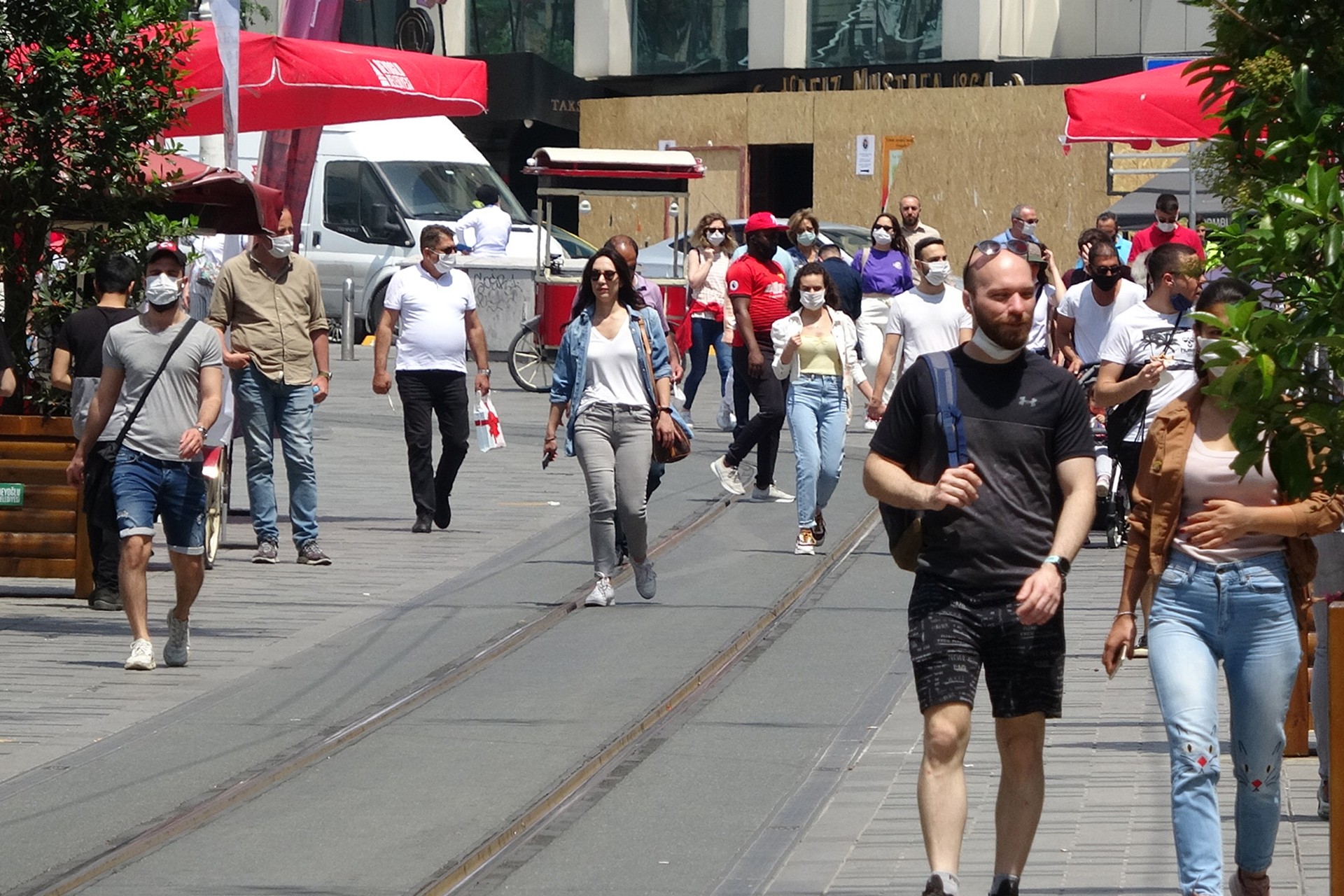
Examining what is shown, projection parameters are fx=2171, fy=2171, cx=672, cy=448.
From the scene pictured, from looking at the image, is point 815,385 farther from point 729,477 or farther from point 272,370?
point 272,370

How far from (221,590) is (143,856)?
524 cm

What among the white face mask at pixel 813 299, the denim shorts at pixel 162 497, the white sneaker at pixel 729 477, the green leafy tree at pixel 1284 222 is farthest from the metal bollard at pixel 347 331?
the green leafy tree at pixel 1284 222

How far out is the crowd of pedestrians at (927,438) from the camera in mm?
5484

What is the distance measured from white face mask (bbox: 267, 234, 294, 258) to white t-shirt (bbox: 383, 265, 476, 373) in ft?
4.63

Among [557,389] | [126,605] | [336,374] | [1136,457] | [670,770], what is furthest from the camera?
[336,374]

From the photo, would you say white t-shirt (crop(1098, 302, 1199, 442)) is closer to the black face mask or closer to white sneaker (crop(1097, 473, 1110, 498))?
the black face mask

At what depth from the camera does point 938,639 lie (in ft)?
18.1

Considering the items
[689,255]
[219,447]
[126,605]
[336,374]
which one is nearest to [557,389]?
[219,447]

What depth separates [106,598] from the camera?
36.0 ft

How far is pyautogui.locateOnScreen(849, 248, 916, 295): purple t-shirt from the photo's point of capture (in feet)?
66.4

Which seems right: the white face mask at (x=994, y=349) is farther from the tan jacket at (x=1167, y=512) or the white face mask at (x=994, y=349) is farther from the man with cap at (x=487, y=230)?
the man with cap at (x=487, y=230)

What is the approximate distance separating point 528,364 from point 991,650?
18.1 metres

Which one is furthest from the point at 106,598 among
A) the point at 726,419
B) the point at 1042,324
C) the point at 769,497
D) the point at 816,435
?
the point at 726,419

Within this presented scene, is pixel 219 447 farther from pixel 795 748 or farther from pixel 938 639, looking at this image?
pixel 938 639
